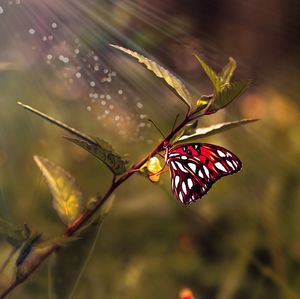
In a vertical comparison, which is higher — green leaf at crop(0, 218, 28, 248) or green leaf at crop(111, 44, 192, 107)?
green leaf at crop(111, 44, 192, 107)

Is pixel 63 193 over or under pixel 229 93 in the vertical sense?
under

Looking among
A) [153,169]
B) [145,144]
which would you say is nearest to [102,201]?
[153,169]

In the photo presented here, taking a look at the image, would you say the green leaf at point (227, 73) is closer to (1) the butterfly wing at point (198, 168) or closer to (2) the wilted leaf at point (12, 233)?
(1) the butterfly wing at point (198, 168)

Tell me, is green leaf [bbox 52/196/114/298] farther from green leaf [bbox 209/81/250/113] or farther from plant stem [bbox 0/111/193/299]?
green leaf [bbox 209/81/250/113]

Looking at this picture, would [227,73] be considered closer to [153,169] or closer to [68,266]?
[153,169]

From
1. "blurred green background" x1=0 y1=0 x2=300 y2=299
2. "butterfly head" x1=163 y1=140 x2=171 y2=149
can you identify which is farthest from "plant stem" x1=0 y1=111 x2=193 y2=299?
"blurred green background" x1=0 y1=0 x2=300 y2=299

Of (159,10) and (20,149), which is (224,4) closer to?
(159,10)

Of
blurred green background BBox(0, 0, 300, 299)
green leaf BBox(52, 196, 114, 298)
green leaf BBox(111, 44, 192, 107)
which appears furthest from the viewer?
blurred green background BBox(0, 0, 300, 299)
